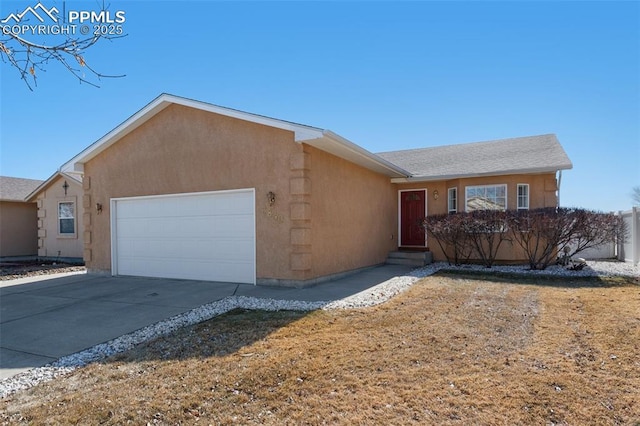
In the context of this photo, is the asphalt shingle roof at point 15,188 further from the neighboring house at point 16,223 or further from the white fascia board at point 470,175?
the white fascia board at point 470,175

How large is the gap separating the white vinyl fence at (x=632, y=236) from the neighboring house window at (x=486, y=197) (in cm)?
420

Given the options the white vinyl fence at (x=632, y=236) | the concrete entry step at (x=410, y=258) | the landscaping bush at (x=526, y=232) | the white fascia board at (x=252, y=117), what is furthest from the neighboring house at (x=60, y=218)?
the white vinyl fence at (x=632, y=236)

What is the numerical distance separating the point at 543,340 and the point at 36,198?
2116cm

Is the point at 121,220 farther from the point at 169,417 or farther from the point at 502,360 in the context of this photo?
the point at 502,360

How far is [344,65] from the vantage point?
11836mm

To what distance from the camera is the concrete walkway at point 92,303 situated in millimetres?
4871

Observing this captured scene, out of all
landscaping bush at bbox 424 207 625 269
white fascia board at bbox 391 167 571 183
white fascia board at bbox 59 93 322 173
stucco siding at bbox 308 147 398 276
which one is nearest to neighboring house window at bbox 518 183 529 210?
white fascia board at bbox 391 167 571 183

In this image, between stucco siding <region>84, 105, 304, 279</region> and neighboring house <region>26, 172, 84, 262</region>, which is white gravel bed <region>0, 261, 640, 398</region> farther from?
neighboring house <region>26, 172, 84, 262</region>

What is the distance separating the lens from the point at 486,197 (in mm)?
12125

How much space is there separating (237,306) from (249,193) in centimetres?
304

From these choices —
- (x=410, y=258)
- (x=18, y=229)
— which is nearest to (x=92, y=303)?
(x=410, y=258)

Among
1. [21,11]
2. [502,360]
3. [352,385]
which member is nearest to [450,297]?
[502,360]

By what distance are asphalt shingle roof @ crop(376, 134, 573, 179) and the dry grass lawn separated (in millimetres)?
6207

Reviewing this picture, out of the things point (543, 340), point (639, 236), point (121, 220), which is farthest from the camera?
point (639, 236)
